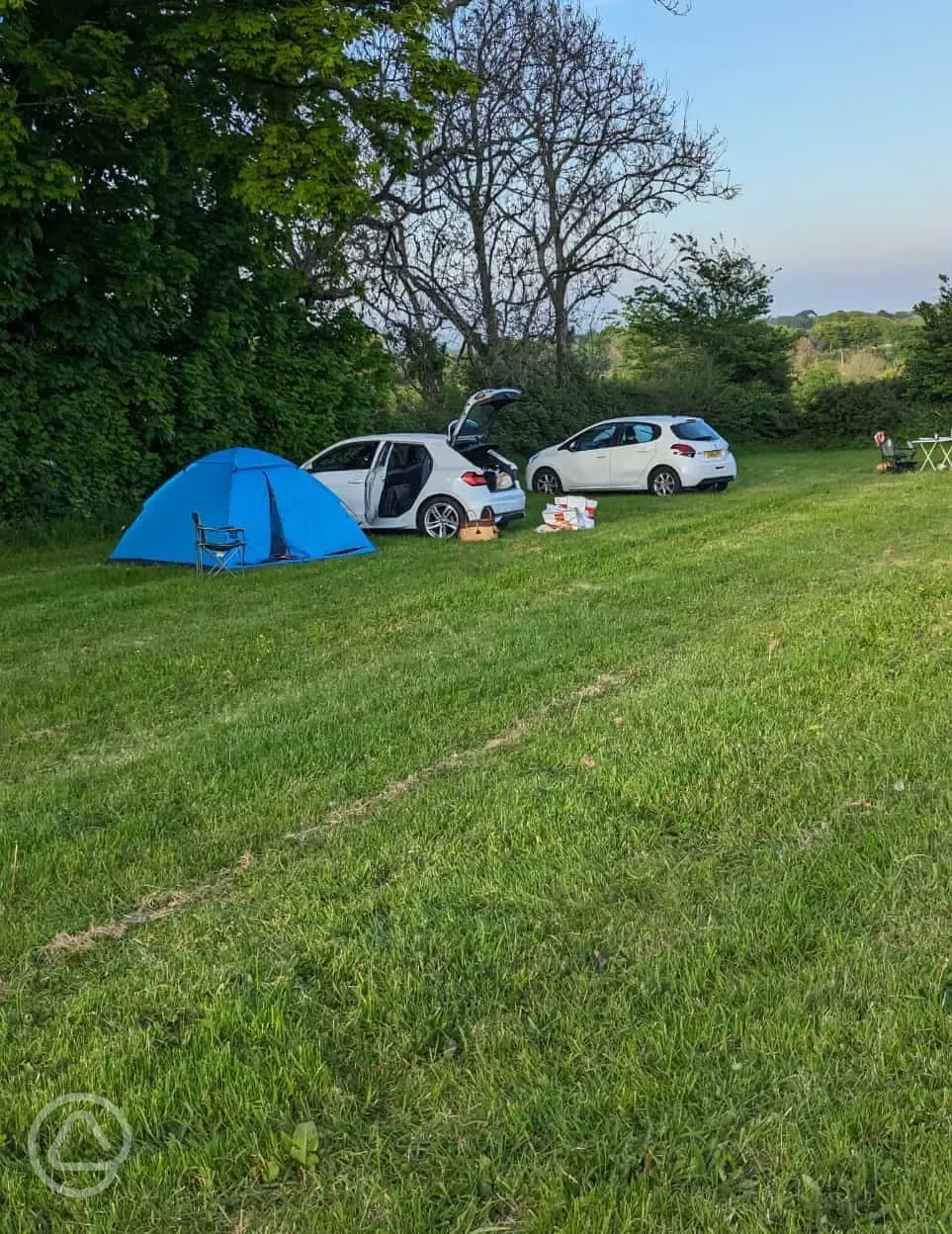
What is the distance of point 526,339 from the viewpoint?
27.6 m

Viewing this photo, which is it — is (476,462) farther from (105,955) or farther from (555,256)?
(555,256)

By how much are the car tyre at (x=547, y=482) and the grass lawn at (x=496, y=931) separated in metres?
12.8

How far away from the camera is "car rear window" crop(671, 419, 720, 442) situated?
703 inches

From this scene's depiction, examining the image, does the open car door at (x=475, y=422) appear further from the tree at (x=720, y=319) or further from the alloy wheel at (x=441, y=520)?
the tree at (x=720, y=319)

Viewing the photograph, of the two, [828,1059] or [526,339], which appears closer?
[828,1059]

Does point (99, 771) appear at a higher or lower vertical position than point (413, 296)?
lower

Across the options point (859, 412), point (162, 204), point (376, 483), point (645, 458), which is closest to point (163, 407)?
point (162, 204)

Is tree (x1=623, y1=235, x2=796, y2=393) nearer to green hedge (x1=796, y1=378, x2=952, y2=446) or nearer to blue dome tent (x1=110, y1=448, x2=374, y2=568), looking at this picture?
green hedge (x1=796, y1=378, x2=952, y2=446)

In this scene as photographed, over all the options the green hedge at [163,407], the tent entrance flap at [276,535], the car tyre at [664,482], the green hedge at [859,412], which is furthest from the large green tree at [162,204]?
the green hedge at [859,412]

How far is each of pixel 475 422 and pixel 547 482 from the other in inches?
199

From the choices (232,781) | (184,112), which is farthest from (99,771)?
(184,112)

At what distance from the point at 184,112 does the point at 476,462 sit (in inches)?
251

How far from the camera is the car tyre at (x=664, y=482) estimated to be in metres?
17.9

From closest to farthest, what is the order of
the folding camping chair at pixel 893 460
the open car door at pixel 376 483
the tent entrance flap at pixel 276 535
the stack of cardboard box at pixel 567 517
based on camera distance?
the tent entrance flap at pixel 276 535 → the stack of cardboard box at pixel 567 517 → the open car door at pixel 376 483 → the folding camping chair at pixel 893 460
